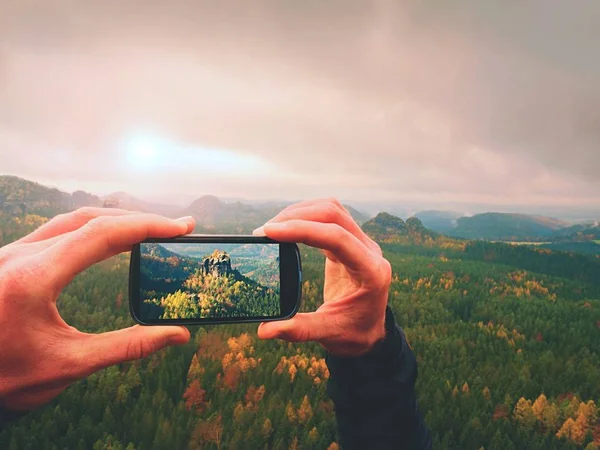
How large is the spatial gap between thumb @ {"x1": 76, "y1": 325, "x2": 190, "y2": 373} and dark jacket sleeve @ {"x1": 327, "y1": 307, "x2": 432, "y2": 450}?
161 centimetres

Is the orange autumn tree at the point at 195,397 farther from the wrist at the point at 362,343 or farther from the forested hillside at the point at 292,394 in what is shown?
the wrist at the point at 362,343

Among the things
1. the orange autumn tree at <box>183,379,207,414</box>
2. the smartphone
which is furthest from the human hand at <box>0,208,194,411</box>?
the orange autumn tree at <box>183,379,207,414</box>

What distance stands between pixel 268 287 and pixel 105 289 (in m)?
17.6

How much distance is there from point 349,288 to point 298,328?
2.69 ft

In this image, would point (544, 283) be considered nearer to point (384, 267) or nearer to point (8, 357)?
point (384, 267)

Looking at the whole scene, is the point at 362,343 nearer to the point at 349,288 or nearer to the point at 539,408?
the point at 349,288

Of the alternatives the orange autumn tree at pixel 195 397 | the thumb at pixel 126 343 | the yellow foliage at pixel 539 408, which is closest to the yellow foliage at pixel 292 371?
the orange autumn tree at pixel 195 397

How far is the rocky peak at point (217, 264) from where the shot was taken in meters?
2.86

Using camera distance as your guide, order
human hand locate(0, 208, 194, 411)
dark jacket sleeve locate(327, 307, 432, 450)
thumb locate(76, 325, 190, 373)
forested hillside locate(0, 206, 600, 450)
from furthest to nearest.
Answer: forested hillside locate(0, 206, 600, 450) → dark jacket sleeve locate(327, 307, 432, 450) → thumb locate(76, 325, 190, 373) → human hand locate(0, 208, 194, 411)

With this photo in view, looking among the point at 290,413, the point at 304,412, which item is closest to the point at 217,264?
the point at 290,413

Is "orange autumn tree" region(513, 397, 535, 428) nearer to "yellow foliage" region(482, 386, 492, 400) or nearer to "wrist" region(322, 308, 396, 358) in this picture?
"yellow foliage" region(482, 386, 492, 400)

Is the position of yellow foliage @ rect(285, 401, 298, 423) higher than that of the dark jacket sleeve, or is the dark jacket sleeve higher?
the dark jacket sleeve

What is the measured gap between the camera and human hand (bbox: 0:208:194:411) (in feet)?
7.14

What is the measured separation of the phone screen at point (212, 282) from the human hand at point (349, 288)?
0.18 metres
